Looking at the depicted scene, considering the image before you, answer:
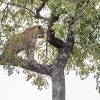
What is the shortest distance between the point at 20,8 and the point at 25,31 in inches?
35.0

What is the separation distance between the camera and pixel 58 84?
66.6ft

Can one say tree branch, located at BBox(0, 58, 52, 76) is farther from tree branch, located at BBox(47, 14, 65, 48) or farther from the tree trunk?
tree branch, located at BBox(47, 14, 65, 48)

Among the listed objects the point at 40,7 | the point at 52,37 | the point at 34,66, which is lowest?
the point at 34,66

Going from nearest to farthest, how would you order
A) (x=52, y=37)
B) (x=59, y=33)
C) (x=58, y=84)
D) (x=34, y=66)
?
(x=59, y=33) → (x=52, y=37) → (x=58, y=84) → (x=34, y=66)

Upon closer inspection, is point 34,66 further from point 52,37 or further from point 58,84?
point 52,37

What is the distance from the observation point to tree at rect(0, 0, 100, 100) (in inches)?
696

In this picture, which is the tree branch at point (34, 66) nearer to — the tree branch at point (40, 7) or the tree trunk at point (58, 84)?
the tree trunk at point (58, 84)

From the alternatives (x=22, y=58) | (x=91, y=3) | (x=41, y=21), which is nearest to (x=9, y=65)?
(x=22, y=58)

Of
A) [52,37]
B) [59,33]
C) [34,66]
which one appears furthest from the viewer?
[34,66]

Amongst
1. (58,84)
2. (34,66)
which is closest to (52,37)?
(34,66)

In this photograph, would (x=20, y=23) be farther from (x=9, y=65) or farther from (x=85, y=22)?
(x=85, y=22)

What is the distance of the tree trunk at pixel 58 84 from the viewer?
20281mm

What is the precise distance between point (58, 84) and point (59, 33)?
363cm

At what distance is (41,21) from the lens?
20.8 m
